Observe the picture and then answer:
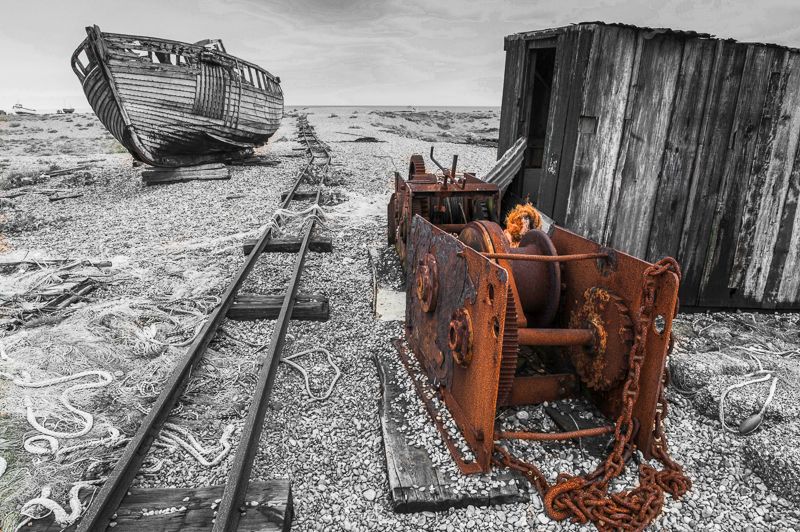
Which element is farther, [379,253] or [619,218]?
[379,253]

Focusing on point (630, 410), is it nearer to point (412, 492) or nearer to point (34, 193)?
point (412, 492)

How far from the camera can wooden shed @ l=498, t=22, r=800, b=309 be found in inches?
200

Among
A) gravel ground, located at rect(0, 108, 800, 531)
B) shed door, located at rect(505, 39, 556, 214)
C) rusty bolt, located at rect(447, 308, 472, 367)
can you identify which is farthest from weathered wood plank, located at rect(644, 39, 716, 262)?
rusty bolt, located at rect(447, 308, 472, 367)

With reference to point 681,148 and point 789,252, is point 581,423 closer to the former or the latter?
point 681,148

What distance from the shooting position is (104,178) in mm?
14438

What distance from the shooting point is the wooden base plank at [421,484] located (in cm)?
270

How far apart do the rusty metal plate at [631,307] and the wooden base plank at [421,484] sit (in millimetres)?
949

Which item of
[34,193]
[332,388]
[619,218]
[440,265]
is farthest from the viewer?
[34,193]

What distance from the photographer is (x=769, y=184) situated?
5.37 metres

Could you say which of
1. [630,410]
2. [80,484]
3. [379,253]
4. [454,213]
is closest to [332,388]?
[80,484]

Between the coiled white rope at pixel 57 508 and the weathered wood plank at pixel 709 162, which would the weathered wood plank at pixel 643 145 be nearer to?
the weathered wood plank at pixel 709 162

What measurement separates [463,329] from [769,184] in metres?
4.58

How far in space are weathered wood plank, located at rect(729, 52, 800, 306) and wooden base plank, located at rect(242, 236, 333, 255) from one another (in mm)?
5395

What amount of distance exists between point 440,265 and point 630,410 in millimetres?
1573
